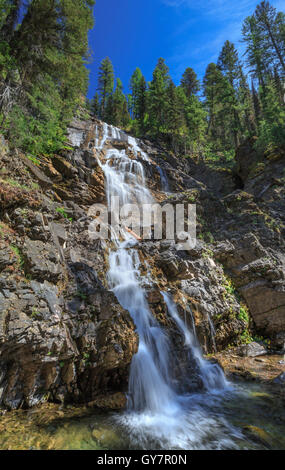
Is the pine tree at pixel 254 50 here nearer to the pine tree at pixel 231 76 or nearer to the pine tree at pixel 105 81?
the pine tree at pixel 231 76

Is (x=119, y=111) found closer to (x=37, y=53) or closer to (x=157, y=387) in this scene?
(x=37, y=53)

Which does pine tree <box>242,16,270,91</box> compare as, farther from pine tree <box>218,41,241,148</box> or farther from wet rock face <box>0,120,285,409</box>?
wet rock face <box>0,120,285,409</box>

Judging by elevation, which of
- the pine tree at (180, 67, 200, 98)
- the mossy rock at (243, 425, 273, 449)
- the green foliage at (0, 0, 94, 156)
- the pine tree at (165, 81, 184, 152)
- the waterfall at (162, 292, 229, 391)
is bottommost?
the mossy rock at (243, 425, 273, 449)

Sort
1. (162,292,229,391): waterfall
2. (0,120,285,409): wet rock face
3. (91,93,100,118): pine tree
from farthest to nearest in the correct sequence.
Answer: (91,93,100,118): pine tree → (162,292,229,391): waterfall → (0,120,285,409): wet rock face

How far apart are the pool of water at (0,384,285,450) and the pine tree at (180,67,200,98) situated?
4228 cm

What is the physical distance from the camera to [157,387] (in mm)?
6105

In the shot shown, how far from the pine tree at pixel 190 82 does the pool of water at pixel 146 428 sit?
4228cm

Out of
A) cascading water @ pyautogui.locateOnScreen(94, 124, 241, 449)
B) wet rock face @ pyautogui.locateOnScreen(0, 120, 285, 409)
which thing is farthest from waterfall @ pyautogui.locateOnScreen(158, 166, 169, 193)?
cascading water @ pyautogui.locateOnScreen(94, 124, 241, 449)

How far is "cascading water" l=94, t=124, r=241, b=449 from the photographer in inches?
177

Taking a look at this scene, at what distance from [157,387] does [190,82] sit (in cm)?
4367

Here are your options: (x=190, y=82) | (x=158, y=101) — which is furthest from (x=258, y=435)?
(x=190, y=82)

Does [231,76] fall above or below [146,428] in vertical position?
above

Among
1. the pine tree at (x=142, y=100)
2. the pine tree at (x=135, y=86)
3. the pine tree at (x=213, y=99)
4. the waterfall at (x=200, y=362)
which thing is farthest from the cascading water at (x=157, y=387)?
the pine tree at (x=135, y=86)

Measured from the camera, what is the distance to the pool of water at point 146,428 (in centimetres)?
384
